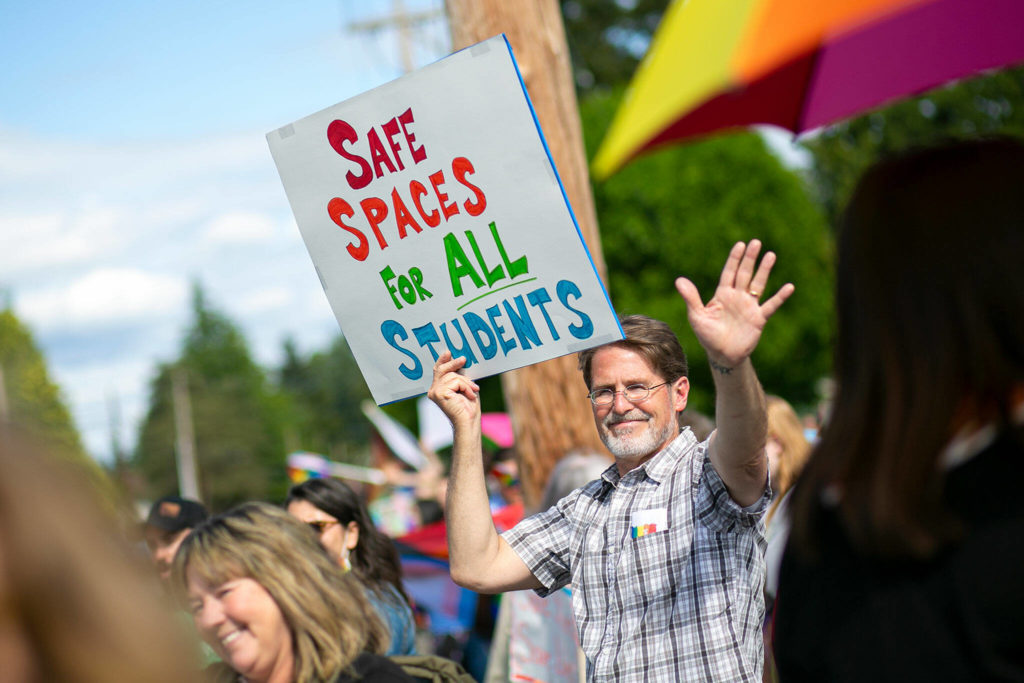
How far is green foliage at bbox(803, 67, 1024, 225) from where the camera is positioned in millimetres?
28750

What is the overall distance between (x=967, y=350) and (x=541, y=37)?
12.4 ft

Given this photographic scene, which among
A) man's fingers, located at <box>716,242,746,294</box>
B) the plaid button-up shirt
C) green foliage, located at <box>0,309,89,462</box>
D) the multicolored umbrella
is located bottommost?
the plaid button-up shirt

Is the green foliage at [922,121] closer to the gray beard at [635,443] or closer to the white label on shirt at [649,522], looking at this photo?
the gray beard at [635,443]

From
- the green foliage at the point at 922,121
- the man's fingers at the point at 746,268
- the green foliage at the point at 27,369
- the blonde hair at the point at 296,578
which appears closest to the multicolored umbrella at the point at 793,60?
the man's fingers at the point at 746,268

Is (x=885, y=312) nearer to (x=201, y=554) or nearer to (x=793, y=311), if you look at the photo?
(x=201, y=554)

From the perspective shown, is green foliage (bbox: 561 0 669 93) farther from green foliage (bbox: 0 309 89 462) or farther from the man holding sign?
green foliage (bbox: 0 309 89 462)

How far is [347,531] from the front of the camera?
4.48 meters

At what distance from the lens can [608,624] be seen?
9.12 feet

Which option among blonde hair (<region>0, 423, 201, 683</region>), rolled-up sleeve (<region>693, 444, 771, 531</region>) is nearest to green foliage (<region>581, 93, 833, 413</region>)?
rolled-up sleeve (<region>693, 444, 771, 531</region>)

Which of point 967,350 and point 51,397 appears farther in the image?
point 51,397

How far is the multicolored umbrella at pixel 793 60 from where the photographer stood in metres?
1.40

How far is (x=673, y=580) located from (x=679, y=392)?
65 centimetres

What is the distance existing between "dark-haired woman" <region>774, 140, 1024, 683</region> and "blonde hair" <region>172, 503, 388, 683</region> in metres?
1.43

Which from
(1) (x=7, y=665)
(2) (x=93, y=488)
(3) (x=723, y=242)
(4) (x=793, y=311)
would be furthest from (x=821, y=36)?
(4) (x=793, y=311)
